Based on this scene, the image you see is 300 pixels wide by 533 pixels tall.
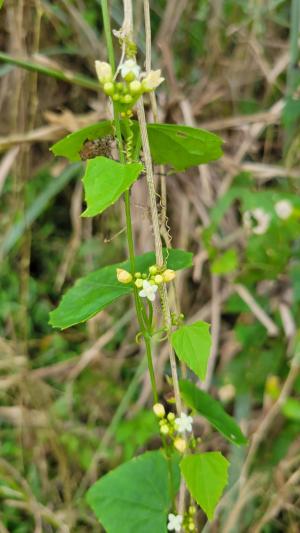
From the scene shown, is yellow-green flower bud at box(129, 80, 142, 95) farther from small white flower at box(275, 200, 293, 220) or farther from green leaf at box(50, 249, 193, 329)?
small white flower at box(275, 200, 293, 220)

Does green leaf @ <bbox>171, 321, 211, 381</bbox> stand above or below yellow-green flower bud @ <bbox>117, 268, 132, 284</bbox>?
below

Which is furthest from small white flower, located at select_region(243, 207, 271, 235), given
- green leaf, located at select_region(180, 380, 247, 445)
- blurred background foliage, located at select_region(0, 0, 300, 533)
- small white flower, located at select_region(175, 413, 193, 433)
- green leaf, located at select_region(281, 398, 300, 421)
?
small white flower, located at select_region(175, 413, 193, 433)

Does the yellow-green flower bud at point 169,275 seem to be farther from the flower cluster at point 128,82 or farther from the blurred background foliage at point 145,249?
the blurred background foliage at point 145,249

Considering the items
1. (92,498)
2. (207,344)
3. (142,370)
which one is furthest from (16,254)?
(207,344)

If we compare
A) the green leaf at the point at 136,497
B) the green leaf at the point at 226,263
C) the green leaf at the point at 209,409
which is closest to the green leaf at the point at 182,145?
the green leaf at the point at 209,409

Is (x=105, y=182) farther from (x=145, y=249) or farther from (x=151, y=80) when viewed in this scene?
(x=145, y=249)

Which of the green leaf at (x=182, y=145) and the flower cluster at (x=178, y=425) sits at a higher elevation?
the green leaf at (x=182, y=145)
